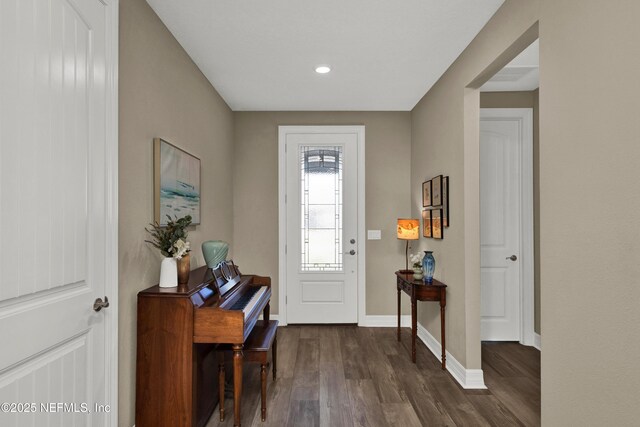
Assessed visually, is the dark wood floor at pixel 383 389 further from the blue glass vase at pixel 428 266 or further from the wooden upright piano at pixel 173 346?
the blue glass vase at pixel 428 266

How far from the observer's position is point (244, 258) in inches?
176

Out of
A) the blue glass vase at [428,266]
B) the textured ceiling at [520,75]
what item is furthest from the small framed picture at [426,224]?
the textured ceiling at [520,75]

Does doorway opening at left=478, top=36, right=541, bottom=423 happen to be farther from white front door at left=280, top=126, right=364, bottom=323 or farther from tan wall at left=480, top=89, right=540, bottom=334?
white front door at left=280, top=126, right=364, bottom=323

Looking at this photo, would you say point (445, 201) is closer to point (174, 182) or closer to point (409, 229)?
point (409, 229)

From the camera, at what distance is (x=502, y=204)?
379cm

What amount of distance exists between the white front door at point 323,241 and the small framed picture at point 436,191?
1102 mm

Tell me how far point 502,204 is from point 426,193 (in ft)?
2.68

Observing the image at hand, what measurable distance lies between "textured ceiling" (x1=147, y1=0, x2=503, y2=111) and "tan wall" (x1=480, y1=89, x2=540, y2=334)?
764 mm

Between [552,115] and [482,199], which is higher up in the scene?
[552,115]

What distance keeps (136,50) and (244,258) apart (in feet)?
9.31
